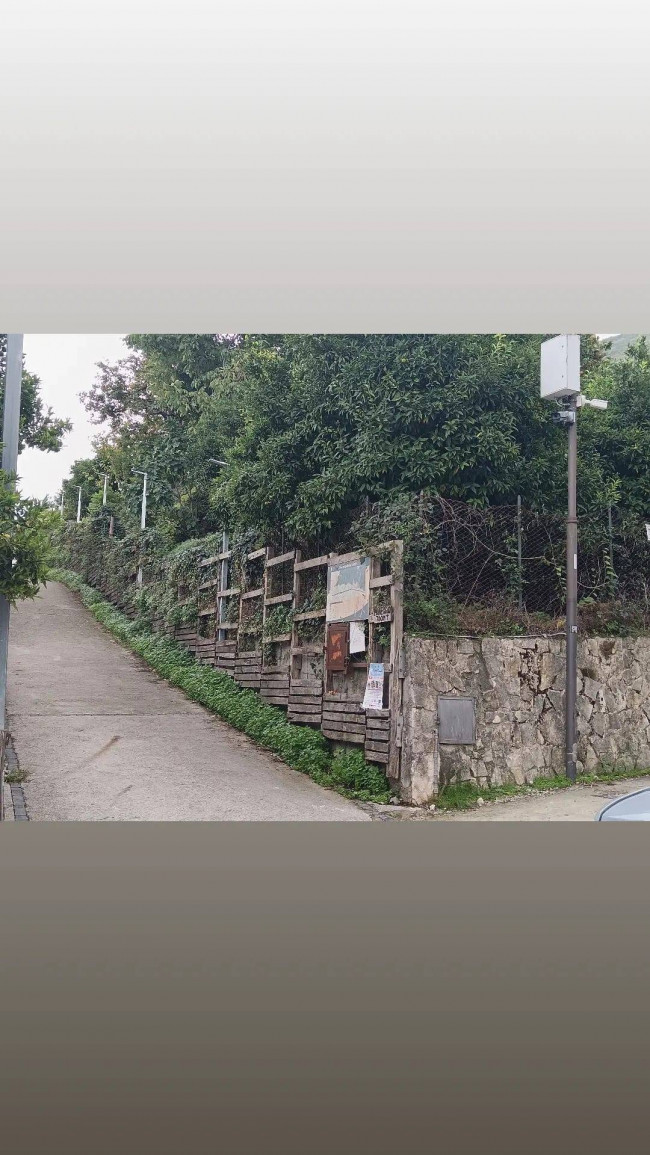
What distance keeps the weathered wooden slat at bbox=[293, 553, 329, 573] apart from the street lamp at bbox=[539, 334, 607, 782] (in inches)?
67.2

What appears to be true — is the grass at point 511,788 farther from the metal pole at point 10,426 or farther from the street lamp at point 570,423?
the metal pole at point 10,426

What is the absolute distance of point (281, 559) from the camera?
312 inches

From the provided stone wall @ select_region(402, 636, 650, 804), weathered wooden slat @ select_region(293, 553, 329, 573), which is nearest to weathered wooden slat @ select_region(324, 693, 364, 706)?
stone wall @ select_region(402, 636, 650, 804)

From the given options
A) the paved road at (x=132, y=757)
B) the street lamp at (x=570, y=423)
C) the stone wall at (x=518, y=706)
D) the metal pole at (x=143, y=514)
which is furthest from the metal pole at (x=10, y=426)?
the metal pole at (x=143, y=514)

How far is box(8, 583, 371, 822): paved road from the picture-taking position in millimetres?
6125

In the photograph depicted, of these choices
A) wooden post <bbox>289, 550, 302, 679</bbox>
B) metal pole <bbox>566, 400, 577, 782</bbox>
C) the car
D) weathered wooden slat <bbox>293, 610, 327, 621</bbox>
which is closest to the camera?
the car

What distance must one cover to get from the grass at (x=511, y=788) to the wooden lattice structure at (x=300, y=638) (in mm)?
347

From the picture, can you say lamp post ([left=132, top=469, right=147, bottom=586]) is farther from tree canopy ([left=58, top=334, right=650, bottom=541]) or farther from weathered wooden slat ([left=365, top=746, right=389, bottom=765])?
weathered wooden slat ([left=365, top=746, right=389, bottom=765])

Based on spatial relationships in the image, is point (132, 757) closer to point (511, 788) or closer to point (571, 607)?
point (511, 788)

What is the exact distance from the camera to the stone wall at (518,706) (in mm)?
6211

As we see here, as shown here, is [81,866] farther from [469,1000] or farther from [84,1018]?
[469,1000]

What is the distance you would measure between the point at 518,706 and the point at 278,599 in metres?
2.19

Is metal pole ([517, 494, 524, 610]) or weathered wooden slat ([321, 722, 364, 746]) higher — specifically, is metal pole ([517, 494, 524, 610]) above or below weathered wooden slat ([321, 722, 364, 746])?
above
